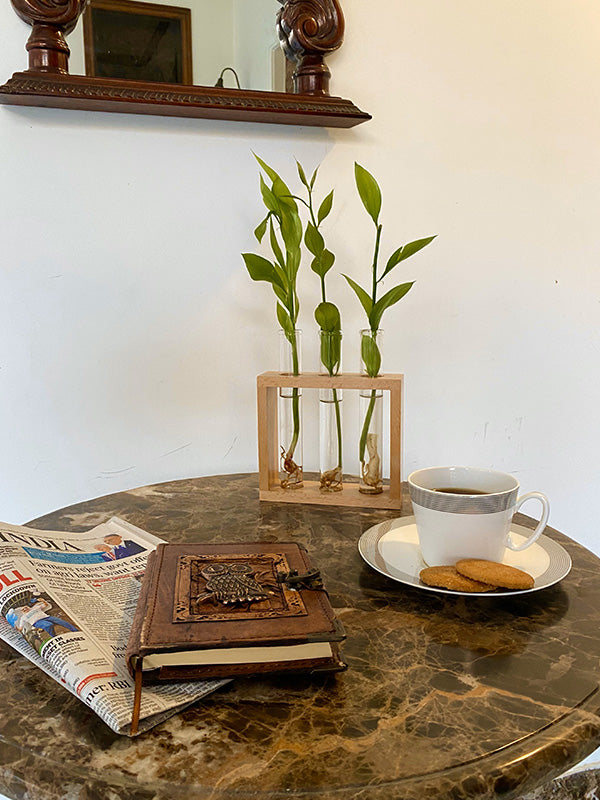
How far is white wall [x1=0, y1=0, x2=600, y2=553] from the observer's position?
119 centimetres

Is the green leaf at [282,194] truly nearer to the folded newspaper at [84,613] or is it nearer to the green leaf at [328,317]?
the green leaf at [328,317]

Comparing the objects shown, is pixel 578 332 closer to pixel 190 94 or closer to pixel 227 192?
pixel 227 192

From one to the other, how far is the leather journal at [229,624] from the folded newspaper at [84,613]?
19 millimetres

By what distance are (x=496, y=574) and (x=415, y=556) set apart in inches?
4.7

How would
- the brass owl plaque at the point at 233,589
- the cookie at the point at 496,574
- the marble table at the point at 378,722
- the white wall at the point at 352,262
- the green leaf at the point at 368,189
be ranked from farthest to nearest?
1. the white wall at the point at 352,262
2. the green leaf at the point at 368,189
3. the cookie at the point at 496,574
4. the brass owl plaque at the point at 233,589
5. the marble table at the point at 378,722

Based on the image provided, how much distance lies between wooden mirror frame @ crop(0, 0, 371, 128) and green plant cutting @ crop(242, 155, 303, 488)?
17 cm

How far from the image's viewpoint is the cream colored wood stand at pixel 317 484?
1048 millimetres

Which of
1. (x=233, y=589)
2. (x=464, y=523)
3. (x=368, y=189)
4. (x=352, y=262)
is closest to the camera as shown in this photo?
(x=233, y=589)

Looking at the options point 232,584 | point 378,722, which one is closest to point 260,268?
point 232,584

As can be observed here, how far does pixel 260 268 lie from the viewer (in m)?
1.07

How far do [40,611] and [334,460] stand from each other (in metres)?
0.55

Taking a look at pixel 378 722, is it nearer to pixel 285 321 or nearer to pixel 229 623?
pixel 229 623

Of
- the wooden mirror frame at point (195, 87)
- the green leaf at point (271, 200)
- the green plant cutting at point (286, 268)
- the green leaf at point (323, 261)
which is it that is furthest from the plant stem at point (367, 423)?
the wooden mirror frame at point (195, 87)

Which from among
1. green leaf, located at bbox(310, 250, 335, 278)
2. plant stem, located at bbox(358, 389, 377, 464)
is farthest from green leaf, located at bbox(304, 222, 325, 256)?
plant stem, located at bbox(358, 389, 377, 464)
